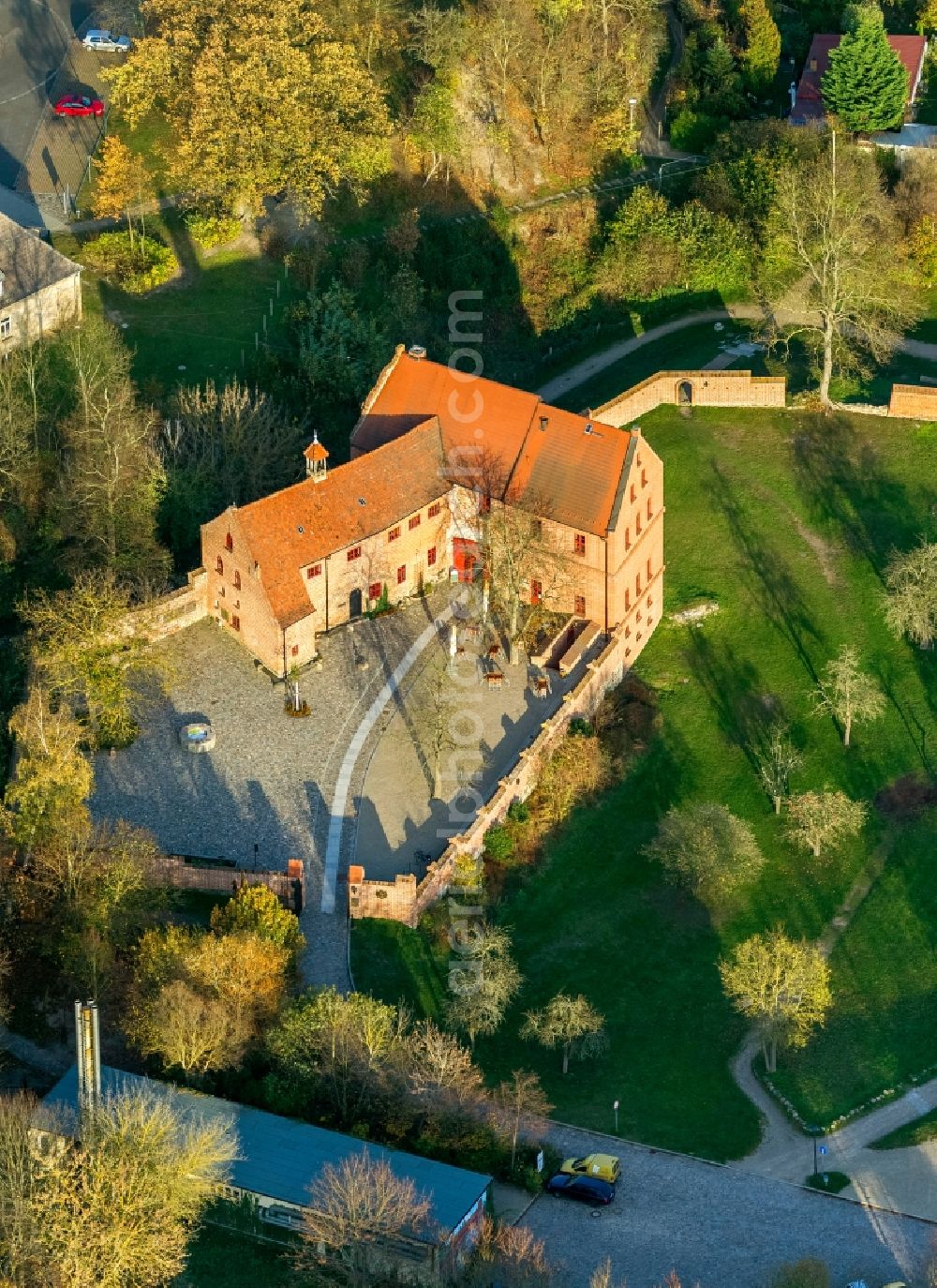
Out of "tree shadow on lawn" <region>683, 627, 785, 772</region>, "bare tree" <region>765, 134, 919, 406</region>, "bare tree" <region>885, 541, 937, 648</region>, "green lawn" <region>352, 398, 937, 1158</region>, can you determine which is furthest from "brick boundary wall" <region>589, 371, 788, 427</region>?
"tree shadow on lawn" <region>683, 627, 785, 772</region>

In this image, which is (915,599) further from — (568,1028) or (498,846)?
(568,1028)

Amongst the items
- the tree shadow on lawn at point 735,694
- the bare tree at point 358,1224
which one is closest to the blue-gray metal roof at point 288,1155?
the bare tree at point 358,1224

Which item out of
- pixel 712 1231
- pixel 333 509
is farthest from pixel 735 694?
pixel 712 1231

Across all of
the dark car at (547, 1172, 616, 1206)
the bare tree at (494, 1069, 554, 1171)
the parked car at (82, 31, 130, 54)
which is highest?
the parked car at (82, 31, 130, 54)

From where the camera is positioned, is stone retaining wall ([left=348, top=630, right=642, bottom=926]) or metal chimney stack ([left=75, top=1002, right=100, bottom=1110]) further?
stone retaining wall ([left=348, top=630, right=642, bottom=926])

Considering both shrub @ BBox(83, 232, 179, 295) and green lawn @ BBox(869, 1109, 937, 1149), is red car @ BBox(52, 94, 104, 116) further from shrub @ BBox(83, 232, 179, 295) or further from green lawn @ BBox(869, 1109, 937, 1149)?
green lawn @ BBox(869, 1109, 937, 1149)

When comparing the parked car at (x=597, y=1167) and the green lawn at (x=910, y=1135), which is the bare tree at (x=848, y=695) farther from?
the parked car at (x=597, y=1167)

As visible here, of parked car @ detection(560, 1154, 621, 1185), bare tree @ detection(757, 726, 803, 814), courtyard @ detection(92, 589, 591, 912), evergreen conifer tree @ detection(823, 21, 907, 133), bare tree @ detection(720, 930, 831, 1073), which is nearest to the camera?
parked car @ detection(560, 1154, 621, 1185)
